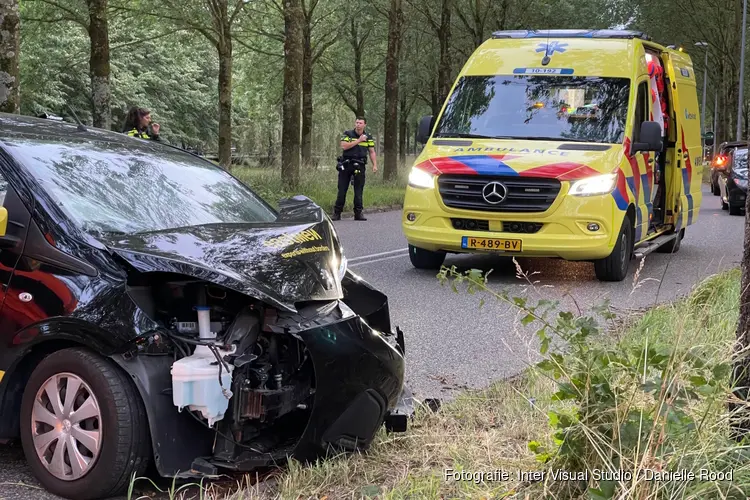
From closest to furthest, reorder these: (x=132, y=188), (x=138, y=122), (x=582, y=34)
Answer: (x=132, y=188) → (x=582, y=34) → (x=138, y=122)

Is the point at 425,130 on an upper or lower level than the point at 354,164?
upper

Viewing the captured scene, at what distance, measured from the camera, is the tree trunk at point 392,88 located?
23.4 m

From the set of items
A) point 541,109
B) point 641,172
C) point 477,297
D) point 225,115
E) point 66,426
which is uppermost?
point 225,115

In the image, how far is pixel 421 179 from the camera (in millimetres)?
9102

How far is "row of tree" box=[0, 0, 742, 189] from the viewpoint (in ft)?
59.7

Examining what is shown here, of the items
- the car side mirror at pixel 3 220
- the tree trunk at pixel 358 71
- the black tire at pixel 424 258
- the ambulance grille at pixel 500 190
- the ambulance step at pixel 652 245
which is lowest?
the black tire at pixel 424 258

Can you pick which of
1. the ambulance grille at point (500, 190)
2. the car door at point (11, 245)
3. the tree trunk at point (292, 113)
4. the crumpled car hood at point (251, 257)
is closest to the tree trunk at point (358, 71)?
the tree trunk at point (292, 113)

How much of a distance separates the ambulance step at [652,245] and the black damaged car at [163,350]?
6109 mm

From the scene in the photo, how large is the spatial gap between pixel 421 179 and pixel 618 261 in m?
2.25

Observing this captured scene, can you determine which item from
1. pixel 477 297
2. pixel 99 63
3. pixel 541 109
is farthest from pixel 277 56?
pixel 477 297

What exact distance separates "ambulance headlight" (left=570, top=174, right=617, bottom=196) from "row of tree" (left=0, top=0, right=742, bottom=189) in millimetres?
6976

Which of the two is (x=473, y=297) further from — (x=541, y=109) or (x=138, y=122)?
(x=138, y=122)

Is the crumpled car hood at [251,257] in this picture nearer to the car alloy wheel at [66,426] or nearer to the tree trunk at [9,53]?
the car alloy wheel at [66,426]

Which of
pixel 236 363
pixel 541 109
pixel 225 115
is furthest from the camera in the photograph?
pixel 225 115
